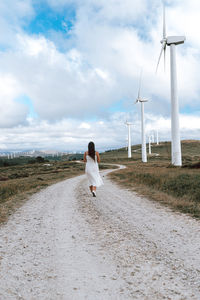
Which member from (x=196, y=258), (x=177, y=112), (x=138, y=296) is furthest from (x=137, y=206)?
(x=177, y=112)

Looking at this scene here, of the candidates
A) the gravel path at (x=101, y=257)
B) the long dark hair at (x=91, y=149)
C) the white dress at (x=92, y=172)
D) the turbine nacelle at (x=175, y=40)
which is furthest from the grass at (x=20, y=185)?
the turbine nacelle at (x=175, y=40)

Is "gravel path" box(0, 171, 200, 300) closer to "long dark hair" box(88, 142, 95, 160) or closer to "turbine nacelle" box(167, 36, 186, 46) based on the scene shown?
"long dark hair" box(88, 142, 95, 160)

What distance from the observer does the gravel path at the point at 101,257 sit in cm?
384

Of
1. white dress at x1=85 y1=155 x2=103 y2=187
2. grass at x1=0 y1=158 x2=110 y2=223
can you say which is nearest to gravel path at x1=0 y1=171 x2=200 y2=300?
grass at x1=0 y1=158 x2=110 y2=223

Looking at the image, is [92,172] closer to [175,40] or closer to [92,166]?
[92,166]

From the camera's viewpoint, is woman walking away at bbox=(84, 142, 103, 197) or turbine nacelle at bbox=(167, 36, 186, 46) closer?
woman walking away at bbox=(84, 142, 103, 197)

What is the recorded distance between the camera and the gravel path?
3836mm

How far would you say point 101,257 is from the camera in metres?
5.16

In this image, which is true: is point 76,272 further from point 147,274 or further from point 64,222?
point 64,222

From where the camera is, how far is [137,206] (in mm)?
10930

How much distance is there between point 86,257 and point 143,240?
1.77m

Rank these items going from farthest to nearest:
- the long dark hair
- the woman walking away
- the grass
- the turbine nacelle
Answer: the turbine nacelle < the woman walking away < the long dark hair < the grass

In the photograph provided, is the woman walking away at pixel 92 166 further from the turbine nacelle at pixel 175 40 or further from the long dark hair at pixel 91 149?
the turbine nacelle at pixel 175 40

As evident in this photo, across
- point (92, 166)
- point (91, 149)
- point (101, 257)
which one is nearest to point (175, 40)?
point (91, 149)
